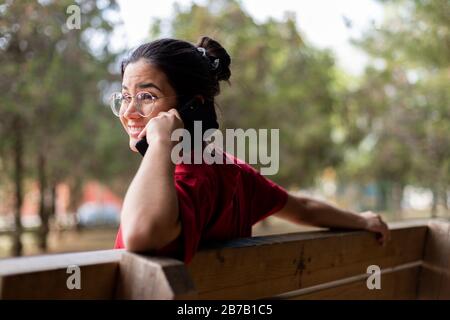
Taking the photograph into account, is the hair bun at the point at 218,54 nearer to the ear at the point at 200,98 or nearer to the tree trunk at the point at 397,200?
the ear at the point at 200,98

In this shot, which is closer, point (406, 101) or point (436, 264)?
point (436, 264)

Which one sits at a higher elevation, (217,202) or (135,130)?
(135,130)

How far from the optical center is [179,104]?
1.08 metres

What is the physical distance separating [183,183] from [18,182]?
585cm

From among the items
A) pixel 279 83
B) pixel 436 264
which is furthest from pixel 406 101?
pixel 436 264

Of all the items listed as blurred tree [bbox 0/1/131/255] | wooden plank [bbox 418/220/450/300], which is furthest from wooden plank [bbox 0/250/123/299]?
blurred tree [bbox 0/1/131/255]

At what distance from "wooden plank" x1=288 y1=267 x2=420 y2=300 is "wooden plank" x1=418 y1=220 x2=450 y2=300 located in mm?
30

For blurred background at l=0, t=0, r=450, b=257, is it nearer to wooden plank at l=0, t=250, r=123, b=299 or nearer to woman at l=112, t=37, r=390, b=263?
woman at l=112, t=37, r=390, b=263

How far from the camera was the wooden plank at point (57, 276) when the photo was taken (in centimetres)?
60

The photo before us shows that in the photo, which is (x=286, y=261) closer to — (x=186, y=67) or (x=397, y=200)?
(x=186, y=67)

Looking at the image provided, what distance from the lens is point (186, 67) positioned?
1098 millimetres

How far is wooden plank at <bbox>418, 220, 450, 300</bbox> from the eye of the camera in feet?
4.64

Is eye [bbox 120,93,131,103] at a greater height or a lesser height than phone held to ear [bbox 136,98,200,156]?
greater
